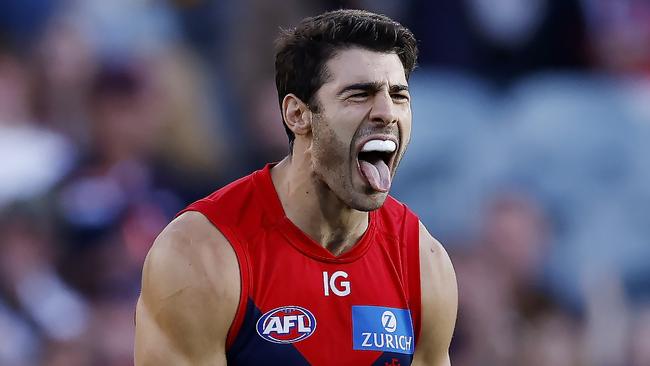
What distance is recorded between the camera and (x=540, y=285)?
1016cm

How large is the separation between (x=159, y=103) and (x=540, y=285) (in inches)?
127

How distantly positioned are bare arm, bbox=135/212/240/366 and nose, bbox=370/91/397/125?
71cm

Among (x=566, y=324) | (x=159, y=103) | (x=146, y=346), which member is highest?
(x=159, y=103)

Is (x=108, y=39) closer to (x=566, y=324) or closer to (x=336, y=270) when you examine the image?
(x=566, y=324)

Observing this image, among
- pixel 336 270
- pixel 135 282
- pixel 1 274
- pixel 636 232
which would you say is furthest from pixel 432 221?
pixel 336 270

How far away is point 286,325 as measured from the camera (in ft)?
15.6

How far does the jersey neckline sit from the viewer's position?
16.2 feet

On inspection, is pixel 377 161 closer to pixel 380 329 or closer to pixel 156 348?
pixel 380 329

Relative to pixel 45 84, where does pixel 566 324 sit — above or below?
below

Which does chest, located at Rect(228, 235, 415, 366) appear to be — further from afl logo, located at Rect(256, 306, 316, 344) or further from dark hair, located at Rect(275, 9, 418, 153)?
dark hair, located at Rect(275, 9, 418, 153)

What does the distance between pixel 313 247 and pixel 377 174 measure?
1.34ft

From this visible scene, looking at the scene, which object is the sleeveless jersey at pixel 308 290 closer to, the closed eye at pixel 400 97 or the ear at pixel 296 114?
the ear at pixel 296 114

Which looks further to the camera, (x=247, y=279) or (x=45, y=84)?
(x=45, y=84)

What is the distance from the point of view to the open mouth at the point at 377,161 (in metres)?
4.70
